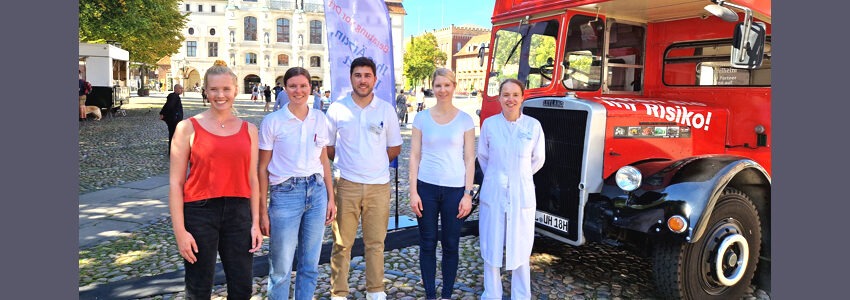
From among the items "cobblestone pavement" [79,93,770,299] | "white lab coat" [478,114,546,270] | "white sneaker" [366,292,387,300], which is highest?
"white lab coat" [478,114,546,270]

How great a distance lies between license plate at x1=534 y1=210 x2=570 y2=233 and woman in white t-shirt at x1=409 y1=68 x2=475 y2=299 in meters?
0.93

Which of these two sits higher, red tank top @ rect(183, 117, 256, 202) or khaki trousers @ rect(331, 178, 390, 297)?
red tank top @ rect(183, 117, 256, 202)

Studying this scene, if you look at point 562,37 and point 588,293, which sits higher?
point 562,37

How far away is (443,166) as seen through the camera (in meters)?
3.81

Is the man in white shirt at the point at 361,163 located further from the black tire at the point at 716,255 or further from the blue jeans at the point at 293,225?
the black tire at the point at 716,255

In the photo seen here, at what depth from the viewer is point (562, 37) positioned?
202 inches

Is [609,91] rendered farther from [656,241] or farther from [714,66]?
[656,241]

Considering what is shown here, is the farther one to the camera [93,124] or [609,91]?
[93,124]

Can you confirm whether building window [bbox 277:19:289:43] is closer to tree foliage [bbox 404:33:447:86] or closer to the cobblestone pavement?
tree foliage [bbox 404:33:447:86]

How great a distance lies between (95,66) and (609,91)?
21.3 m

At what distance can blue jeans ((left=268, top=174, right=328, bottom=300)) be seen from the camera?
3.37 m

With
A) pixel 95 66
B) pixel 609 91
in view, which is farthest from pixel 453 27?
pixel 609 91

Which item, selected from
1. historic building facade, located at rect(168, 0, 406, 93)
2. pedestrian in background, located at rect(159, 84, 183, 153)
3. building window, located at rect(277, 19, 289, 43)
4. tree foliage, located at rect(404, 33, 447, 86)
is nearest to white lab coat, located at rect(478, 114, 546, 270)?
pedestrian in background, located at rect(159, 84, 183, 153)

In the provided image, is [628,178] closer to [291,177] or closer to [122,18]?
[291,177]
